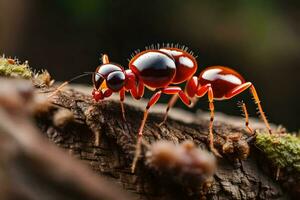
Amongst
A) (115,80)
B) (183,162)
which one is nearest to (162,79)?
(115,80)

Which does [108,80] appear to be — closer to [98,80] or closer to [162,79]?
[98,80]

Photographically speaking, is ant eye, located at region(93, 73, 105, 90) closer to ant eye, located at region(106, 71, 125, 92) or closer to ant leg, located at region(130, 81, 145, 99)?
ant eye, located at region(106, 71, 125, 92)

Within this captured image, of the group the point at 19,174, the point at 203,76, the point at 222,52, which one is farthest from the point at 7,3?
the point at 19,174

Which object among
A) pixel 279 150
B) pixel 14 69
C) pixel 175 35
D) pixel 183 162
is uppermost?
pixel 175 35

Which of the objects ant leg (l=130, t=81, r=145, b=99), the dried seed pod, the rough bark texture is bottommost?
the dried seed pod

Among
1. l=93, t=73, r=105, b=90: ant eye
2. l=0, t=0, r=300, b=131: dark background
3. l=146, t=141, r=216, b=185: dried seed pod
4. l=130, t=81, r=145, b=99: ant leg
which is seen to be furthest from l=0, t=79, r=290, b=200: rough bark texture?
l=0, t=0, r=300, b=131: dark background

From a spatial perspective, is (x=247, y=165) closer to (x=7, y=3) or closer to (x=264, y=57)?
(x=264, y=57)

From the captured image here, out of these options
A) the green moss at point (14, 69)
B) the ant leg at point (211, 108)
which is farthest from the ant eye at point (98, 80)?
the ant leg at point (211, 108)
